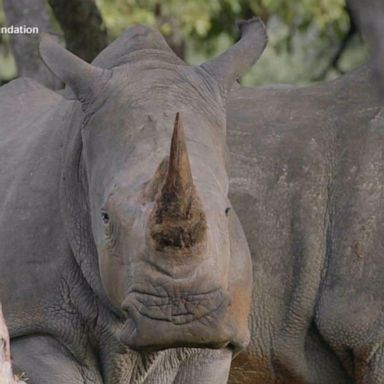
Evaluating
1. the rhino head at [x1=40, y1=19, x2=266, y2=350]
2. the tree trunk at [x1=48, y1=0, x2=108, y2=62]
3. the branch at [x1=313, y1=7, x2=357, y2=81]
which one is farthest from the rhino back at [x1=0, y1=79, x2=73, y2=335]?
the branch at [x1=313, y1=7, x2=357, y2=81]

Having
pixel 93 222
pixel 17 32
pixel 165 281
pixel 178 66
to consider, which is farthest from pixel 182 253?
pixel 17 32

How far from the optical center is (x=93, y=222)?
6488 millimetres

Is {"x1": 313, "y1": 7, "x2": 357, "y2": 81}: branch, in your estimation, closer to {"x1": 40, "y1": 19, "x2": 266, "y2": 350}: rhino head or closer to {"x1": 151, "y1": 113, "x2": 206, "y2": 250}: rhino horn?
{"x1": 40, "y1": 19, "x2": 266, "y2": 350}: rhino head

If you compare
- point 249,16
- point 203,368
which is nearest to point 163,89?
point 203,368

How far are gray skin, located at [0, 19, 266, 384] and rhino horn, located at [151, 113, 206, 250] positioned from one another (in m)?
0.04

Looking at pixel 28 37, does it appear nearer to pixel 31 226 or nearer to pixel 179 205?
pixel 31 226

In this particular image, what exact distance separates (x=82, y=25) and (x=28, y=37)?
43 centimetres

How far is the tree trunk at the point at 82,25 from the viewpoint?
33.0 feet

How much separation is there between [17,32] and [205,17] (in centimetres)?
538

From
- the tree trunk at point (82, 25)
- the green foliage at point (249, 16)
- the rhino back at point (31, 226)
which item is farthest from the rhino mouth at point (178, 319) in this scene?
the green foliage at point (249, 16)

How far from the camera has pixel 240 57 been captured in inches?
275

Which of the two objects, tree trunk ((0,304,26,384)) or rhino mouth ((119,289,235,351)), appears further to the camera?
rhino mouth ((119,289,235,351))

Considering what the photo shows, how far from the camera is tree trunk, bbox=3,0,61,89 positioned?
9.77m

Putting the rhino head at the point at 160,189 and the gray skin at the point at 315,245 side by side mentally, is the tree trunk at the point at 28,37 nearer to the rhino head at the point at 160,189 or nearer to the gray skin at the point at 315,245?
the gray skin at the point at 315,245
